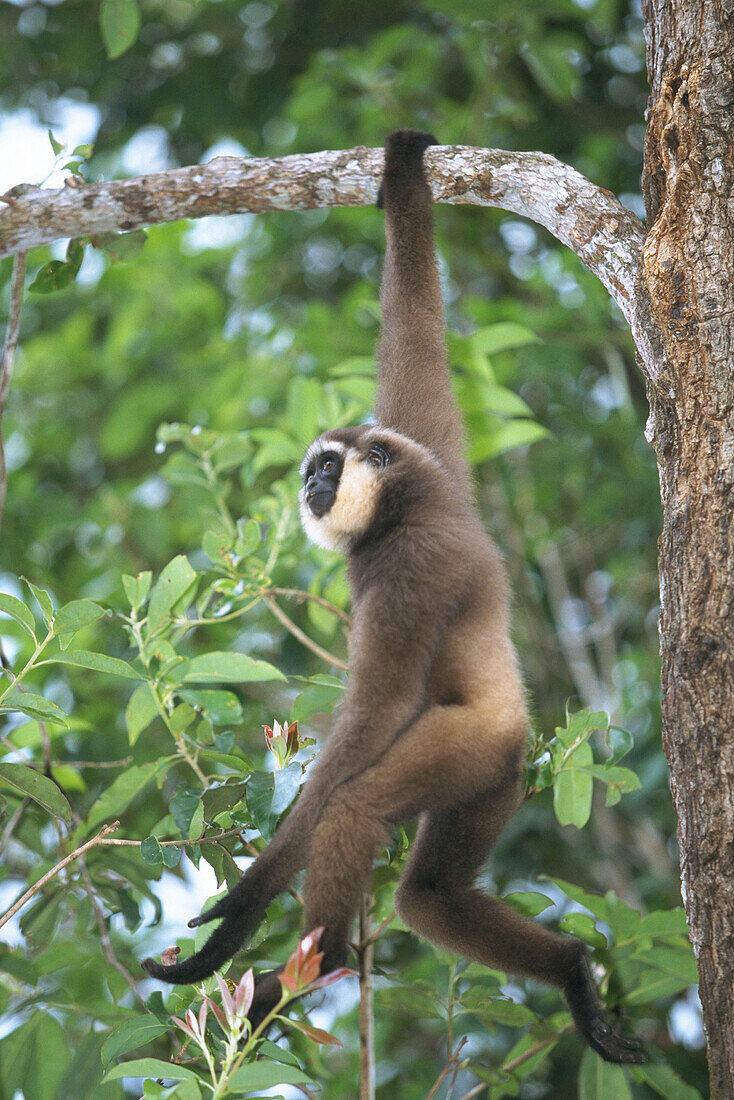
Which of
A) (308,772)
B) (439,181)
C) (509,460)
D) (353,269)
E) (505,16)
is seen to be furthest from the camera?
(353,269)

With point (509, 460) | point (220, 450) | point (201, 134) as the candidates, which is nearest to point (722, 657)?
point (220, 450)

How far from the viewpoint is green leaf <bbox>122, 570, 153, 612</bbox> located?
2781 millimetres

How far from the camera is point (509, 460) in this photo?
5.73 m

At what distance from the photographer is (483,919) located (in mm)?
2799

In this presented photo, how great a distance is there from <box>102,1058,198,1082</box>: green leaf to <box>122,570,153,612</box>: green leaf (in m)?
1.25

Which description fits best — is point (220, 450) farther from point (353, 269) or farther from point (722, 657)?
point (353, 269)

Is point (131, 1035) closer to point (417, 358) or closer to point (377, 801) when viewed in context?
point (377, 801)

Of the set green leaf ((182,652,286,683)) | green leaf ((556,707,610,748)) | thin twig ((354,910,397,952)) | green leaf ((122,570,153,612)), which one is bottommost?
thin twig ((354,910,397,952))

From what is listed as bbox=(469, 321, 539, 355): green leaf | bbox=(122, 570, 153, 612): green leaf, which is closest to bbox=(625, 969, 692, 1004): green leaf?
bbox=(122, 570, 153, 612): green leaf

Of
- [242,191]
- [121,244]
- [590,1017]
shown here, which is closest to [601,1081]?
[590,1017]

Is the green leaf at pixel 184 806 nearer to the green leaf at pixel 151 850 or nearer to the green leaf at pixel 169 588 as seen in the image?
the green leaf at pixel 151 850

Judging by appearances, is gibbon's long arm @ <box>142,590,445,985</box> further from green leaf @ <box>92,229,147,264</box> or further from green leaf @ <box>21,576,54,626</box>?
green leaf @ <box>92,229,147,264</box>

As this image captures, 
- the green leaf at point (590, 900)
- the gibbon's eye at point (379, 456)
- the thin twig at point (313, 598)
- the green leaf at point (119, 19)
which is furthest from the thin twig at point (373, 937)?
the green leaf at point (119, 19)

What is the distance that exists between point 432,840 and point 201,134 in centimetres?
473
